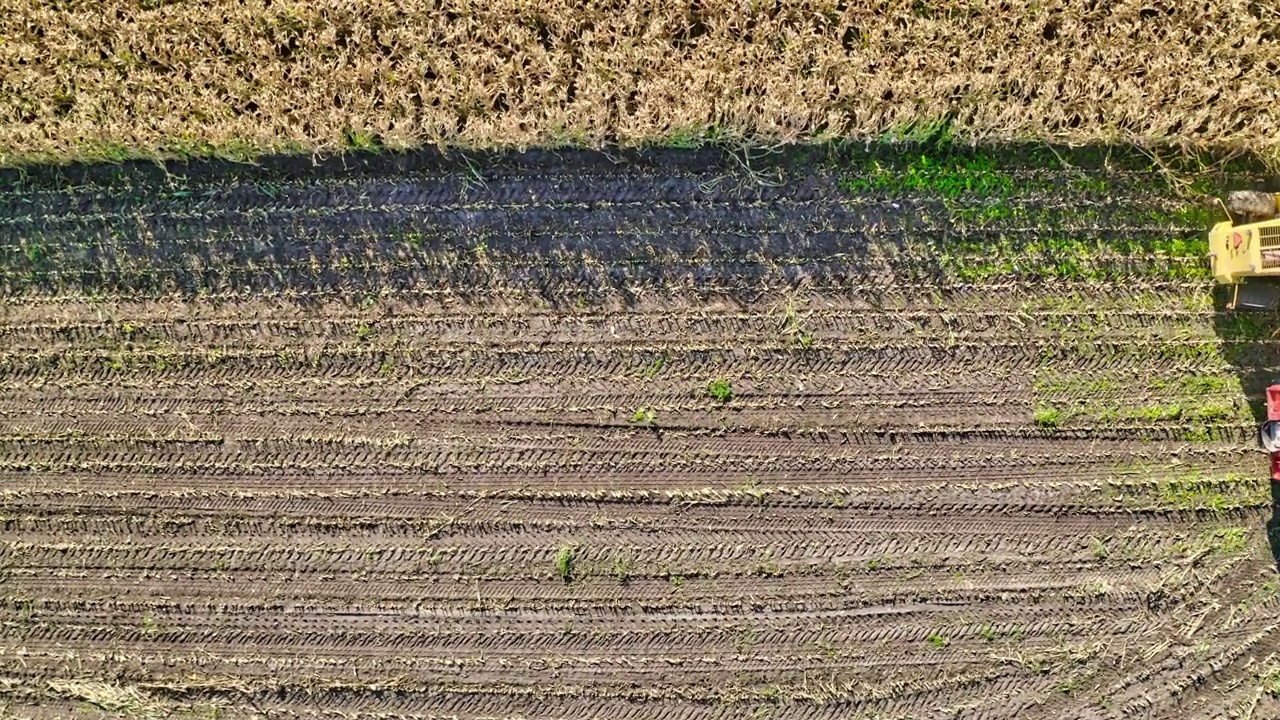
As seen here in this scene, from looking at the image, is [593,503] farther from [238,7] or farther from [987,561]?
[238,7]

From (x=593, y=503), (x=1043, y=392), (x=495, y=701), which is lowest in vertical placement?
(x=495, y=701)

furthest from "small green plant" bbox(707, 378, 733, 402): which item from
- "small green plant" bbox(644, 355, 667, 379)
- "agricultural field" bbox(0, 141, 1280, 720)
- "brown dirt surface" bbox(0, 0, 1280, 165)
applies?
"brown dirt surface" bbox(0, 0, 1280, 165)

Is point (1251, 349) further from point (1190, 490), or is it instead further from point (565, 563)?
point (565, 563)

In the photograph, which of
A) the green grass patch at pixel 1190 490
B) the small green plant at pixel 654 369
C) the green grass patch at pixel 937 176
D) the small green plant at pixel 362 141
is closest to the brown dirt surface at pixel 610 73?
the small green plant at pixel 362 141

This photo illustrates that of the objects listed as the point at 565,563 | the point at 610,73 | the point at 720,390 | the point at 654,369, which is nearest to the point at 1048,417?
the point at 720,390

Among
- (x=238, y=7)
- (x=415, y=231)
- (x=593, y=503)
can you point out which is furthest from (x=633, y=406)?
(x=238, y=7)

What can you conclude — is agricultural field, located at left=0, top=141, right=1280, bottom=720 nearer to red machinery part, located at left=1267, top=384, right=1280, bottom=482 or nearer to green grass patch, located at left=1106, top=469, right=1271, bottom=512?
green grass patch, located at left=1106, top=469, right=1271, bottom=512
